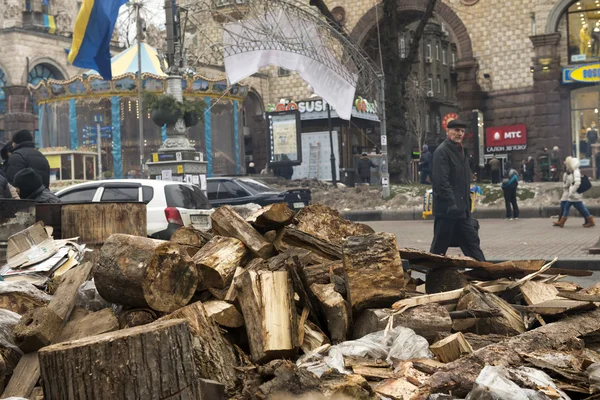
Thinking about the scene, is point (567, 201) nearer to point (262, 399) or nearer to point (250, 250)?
point (250, 250)

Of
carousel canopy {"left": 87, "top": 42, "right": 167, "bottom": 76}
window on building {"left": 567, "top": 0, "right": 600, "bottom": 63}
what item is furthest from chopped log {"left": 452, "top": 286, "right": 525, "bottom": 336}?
window on building {"left": 567, "top": 0, "right": 600, "bottom": 63}

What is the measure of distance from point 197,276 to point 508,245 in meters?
11.0

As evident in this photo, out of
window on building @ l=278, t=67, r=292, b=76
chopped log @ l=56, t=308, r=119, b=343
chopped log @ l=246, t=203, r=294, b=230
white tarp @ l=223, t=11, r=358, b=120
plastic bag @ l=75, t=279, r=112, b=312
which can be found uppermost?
window on building @ l=278, t=67, r=292, b=76

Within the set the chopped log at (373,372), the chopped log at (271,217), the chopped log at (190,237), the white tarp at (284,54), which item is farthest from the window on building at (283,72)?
the chopped log at (373,372)

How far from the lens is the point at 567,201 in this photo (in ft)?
61.9

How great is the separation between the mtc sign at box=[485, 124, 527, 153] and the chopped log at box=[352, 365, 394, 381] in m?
37.1

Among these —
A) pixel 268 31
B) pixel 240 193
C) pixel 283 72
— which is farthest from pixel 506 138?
pixel 240 193

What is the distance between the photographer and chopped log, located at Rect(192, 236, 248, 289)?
5246 millimetres

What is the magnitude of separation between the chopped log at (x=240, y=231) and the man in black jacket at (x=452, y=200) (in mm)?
3937

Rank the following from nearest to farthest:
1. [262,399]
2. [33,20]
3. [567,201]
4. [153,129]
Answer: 1. [262,399]
2. [567,201]
3. [153,129]
4. [33,20]

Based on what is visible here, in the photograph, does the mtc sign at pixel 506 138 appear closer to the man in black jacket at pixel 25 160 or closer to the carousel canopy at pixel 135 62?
the carousel canopy at pixel 135 62

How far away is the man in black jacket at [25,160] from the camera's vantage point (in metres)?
10.8

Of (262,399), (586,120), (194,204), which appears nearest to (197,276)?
(262,399)

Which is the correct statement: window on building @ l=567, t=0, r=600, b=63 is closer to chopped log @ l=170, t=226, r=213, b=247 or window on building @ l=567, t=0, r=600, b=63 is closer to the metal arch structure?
the metal arch structure
